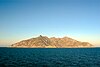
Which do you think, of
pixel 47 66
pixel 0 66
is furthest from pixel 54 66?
pixel 0 66

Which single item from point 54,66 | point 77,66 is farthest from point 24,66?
point 77,66

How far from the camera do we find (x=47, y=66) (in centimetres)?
6244

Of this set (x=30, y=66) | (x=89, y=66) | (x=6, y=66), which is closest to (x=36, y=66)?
(x=30, y=66)

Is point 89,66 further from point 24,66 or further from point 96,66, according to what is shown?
point 24,66

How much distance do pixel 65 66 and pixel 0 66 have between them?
23121 millimetres

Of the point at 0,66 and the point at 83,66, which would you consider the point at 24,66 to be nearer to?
the point at 0,66

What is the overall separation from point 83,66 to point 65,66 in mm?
6715

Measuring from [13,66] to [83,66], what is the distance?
25517mm

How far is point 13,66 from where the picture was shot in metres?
61.6

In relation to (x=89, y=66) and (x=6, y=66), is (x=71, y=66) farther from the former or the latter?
(x=6, y=66)

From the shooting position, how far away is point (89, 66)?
2517 inches

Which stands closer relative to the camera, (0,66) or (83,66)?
(0,66)

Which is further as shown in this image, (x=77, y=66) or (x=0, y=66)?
(x=77, y=66)

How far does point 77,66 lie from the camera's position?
63.7 m
